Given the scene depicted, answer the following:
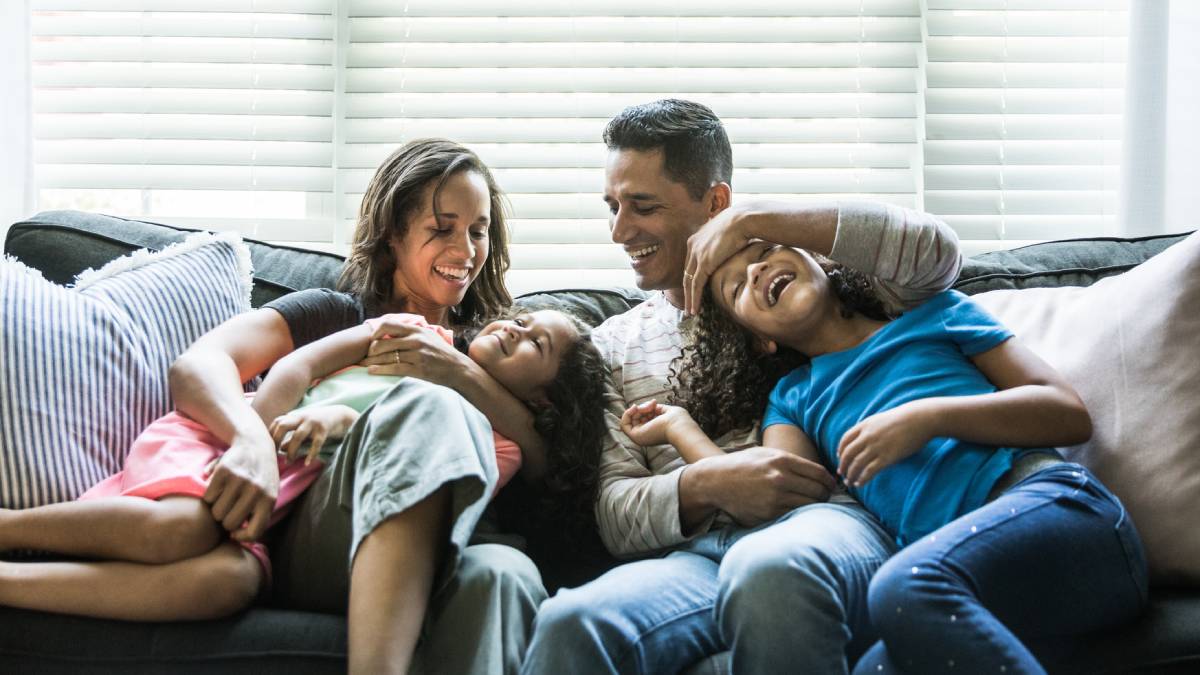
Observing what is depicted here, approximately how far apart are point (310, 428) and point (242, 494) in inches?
6.0

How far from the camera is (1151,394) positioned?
5.30 ft

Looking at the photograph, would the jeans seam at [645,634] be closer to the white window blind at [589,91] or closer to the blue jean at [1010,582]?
the blue jean at [1010,582]

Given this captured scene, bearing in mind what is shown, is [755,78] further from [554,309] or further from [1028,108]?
[554,309]

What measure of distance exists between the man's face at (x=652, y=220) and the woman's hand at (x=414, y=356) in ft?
1.42

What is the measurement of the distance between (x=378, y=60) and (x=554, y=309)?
0.96 meters

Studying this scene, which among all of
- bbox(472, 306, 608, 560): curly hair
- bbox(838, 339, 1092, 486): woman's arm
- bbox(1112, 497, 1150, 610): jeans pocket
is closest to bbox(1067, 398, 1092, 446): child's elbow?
bbox(838, 339, 1092, 486): woman's arm

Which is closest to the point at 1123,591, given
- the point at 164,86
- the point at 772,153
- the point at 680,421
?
the point at 680,421

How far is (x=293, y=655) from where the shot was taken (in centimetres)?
142

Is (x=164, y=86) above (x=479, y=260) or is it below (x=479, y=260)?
above

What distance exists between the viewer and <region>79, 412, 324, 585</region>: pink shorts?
1566mm

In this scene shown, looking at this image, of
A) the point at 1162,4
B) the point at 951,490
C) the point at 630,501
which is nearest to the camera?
the point at 951,490

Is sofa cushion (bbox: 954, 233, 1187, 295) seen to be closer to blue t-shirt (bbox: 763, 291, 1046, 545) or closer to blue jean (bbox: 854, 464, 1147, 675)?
blue t-shirt (bbox: 763, 291, 1046, 545)

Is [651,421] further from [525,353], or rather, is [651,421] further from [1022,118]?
[1022,118]

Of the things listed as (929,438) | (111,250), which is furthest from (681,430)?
(111,250)
